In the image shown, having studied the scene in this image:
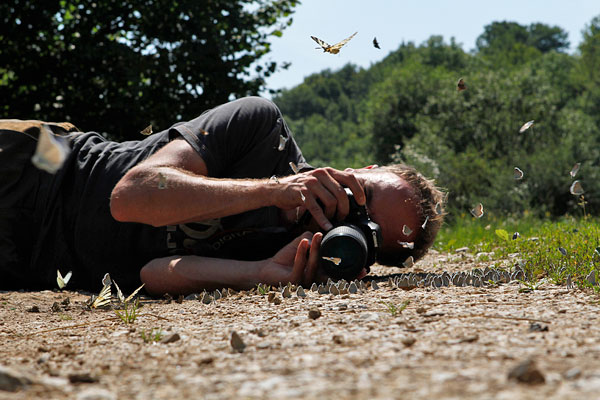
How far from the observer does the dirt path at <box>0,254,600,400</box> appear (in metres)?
1.25

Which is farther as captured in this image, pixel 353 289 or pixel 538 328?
pixel 353 289

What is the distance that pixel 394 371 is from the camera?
1349 millimetres

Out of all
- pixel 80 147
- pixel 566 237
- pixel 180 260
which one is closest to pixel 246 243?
pixel 180 260

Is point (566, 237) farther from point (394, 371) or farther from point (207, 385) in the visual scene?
point (207, 385)

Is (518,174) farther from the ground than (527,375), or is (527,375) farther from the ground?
(518,174)

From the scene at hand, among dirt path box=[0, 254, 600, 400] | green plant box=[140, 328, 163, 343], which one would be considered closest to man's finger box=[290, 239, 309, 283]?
dirt path box=[0, 254, 600, 400]

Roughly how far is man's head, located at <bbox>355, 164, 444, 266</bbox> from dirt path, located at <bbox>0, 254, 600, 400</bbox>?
0.88 m

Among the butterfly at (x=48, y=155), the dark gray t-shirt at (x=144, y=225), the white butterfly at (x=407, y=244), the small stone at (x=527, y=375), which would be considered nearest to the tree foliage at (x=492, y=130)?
the white butterfly at (x=407, y=244)

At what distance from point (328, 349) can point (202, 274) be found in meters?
1.66

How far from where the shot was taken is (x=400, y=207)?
3.46m

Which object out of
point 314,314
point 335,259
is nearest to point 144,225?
point 335,259

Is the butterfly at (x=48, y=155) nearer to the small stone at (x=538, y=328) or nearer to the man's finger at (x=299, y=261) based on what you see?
the man's finger at (x=299, y=261)

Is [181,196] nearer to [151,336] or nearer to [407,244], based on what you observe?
[151,336]

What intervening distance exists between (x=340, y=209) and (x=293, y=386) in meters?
1.96
